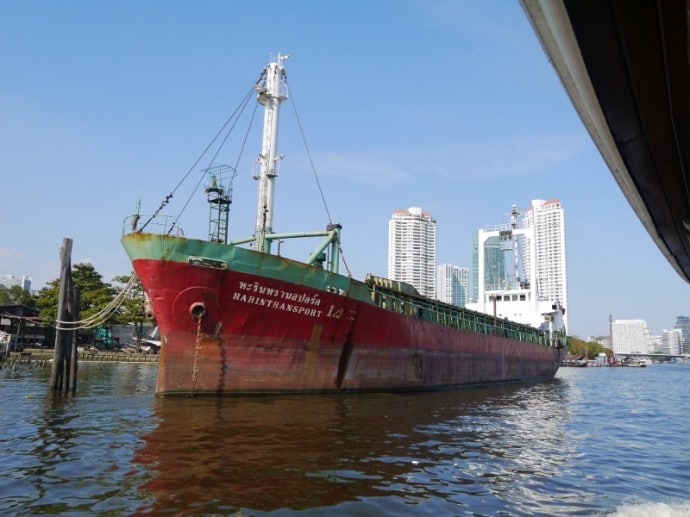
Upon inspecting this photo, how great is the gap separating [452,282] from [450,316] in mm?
67010

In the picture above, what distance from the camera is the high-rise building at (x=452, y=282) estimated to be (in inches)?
3450

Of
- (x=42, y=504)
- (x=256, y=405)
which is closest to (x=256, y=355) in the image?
(x=256, y=405)

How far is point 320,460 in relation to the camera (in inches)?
301

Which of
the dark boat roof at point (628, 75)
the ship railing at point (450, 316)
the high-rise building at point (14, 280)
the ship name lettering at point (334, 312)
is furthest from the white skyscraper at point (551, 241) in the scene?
the high-rise building at point (14, 280)

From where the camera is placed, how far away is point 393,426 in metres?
10.9

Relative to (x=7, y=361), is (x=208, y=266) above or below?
above

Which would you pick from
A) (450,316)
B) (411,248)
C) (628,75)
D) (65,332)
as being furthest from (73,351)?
(411,248)

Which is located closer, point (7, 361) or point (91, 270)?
point (7, 361)

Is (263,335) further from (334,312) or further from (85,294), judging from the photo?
(85,294)

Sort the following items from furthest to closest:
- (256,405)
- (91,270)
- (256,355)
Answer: (91,270), (256,355), (256,405)

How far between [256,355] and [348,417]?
3866mm

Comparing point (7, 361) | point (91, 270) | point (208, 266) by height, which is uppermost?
point (91, 270)

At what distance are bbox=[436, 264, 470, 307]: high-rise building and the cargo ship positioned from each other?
68246 mm

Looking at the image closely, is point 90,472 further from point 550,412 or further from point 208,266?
point 550,412
